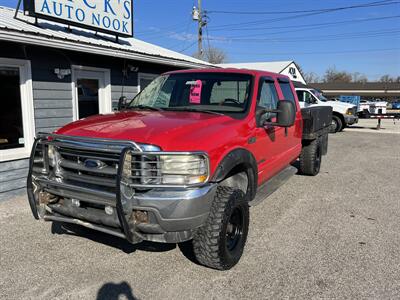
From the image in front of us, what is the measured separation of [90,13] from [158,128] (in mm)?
5730

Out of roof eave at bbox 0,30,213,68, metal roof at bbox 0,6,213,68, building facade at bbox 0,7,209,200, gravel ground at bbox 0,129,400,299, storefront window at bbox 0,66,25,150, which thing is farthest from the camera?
storefront window at bbox 0,66,25,150

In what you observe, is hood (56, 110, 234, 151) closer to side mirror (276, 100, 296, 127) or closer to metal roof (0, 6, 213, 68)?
side mirror (276, 100, 296, 127)

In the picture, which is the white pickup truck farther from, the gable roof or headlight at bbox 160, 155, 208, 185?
the gable roof

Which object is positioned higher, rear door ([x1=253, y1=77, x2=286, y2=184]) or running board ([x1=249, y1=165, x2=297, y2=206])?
rear door ([x1=253, y1=77, x2=286, y2=184])

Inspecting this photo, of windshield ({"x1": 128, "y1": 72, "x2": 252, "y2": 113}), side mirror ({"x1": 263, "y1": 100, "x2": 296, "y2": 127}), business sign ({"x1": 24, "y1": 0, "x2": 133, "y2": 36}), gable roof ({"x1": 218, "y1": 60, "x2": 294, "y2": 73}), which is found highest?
gable roof ({"x1": 218, "y1": 60, "x2": 294, "y2": 73})

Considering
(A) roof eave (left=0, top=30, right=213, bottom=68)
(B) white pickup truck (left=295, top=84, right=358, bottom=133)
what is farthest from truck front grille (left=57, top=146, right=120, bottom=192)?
(B) white pickup truck (left=295, top=84, right=358, bottom=133)

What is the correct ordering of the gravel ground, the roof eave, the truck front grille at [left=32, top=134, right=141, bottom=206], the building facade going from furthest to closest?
the building facade, the roof eave, the gravel ground, the truck front grille at [left=32, top=134, right=141, bottom=206]

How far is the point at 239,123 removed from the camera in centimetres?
393

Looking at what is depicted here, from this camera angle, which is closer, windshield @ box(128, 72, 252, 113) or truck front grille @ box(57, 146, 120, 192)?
truck front grille @ box(57, 146, 120, 192)

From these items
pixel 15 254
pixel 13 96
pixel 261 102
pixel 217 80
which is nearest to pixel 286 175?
pixel 261 102

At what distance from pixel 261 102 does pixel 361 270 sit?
7.23 ft

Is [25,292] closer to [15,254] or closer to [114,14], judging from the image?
[15,254]

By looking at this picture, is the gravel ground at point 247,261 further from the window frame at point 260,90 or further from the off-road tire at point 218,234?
the window frame at point 260,90

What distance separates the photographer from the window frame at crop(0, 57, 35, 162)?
619cm
